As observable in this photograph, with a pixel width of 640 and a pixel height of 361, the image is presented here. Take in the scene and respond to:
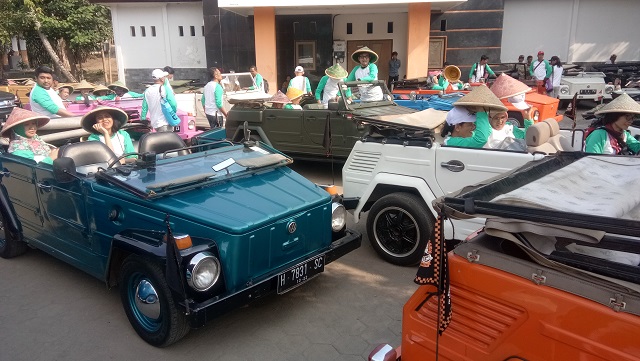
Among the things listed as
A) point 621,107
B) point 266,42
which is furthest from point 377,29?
point 621,107

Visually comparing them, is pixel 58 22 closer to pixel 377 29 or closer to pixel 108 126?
pixel 377 29

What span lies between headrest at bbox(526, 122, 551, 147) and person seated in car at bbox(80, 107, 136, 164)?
156 inches

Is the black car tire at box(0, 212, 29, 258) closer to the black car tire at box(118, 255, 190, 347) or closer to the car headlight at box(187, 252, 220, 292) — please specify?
the black car tire at box(118, 255, 190, 347)

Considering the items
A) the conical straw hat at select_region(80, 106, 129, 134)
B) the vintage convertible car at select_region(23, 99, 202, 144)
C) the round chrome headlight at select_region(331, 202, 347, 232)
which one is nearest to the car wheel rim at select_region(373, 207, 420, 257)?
the round chrome headlight at select_region(331, 202, 347, 232)

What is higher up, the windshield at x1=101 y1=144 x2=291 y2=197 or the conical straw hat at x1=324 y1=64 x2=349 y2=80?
the conical straw hat at x1=324 y1=64 x2=349 y2=80

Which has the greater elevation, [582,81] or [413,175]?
[582,81]

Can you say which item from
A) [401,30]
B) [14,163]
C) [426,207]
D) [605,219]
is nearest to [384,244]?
[426,207]

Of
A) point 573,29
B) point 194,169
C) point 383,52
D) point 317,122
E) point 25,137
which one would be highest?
point 573,29

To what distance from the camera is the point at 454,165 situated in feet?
14.9

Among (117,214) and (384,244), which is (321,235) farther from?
(117,214)

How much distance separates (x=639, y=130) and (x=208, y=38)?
16.4m

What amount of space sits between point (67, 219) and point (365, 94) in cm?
531

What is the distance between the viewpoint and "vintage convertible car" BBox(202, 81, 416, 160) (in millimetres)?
7945

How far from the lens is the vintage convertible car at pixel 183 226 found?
3.42m
